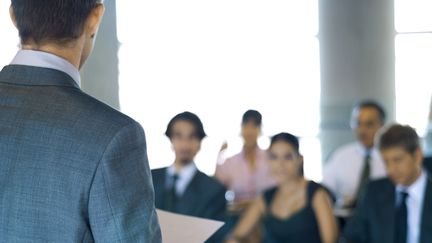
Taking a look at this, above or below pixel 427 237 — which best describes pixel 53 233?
above

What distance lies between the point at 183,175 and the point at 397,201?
1108mm

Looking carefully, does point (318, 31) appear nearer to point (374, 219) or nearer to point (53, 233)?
point (374, 219)

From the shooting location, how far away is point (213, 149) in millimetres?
6641

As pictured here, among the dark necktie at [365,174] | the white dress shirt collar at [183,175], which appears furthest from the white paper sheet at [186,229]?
the dark necktie at [365,174]

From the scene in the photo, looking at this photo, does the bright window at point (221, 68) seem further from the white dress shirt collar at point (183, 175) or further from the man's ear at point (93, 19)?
the man's ear at point (93, 19)

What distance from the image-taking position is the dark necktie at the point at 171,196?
3828 mm

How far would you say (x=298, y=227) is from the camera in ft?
13.6

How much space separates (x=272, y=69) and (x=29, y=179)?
5.61m

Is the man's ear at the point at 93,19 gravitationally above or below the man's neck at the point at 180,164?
above

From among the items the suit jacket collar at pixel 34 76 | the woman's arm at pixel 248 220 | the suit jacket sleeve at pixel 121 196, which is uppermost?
the suit jacket collar at pixel 34 76

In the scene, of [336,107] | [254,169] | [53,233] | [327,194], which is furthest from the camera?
[336,107]

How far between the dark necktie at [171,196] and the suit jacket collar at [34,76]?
2703 mm

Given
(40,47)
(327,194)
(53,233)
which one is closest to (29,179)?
→ (53,233)

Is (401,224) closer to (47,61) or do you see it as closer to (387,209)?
(387,209)
